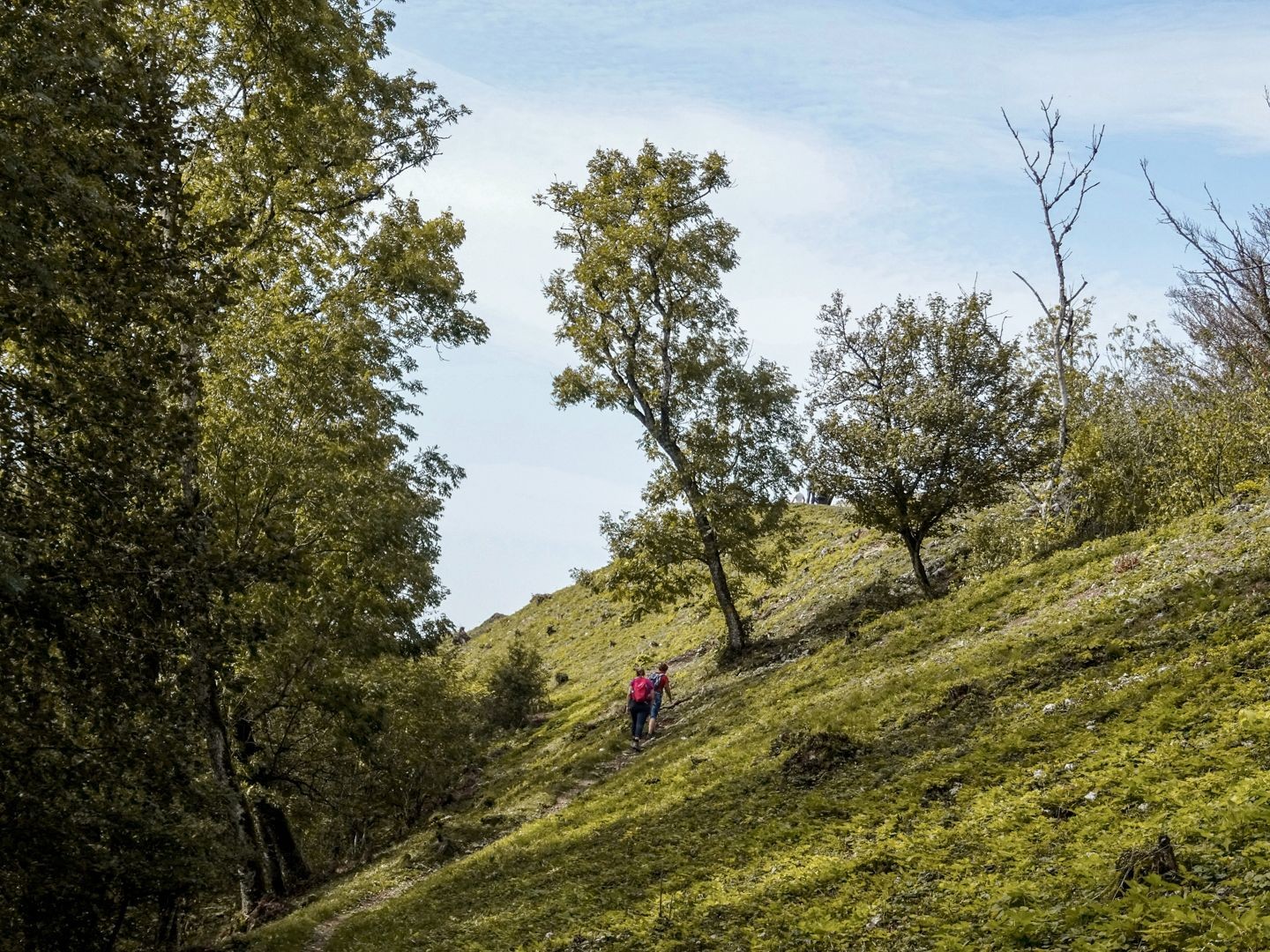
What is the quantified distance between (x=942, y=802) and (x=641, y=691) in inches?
628

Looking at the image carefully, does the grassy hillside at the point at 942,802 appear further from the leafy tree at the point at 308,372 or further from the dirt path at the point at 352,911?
the leafy tree at the point at 308,372

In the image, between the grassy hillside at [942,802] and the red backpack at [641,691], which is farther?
the red backpack at [641,691]

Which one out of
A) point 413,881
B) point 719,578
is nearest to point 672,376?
point 719,578

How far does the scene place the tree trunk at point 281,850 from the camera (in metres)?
26.2

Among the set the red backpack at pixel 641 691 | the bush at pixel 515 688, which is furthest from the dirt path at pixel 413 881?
the bush at pixel 515 688

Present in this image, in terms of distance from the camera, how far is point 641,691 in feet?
88.8

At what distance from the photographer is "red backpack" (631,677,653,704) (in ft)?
88.7

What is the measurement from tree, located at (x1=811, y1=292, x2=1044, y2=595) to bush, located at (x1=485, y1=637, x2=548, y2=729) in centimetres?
2627

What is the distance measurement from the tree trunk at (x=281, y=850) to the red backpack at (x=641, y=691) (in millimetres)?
11424

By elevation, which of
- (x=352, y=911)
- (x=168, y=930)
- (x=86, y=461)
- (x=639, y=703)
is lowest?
(x=352, y=911)

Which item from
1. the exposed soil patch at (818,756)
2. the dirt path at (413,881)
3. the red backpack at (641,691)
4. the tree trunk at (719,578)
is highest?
the tree trunk at (719,578)

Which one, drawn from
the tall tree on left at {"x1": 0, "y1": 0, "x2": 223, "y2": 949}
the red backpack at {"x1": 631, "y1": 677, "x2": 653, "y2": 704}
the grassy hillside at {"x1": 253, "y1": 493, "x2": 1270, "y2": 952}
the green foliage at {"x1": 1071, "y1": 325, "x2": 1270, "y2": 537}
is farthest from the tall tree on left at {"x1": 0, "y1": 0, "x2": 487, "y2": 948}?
the green foliage at {"x1": 1071, "y1": 325, "x2": 1270, "y2": 537}

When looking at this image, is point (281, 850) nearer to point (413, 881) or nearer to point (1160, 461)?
point (413, 881)

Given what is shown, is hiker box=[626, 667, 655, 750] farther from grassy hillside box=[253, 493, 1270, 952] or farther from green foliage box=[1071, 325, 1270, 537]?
green foliage box=[1071, 325, 1270, 537]
